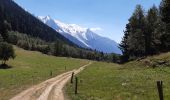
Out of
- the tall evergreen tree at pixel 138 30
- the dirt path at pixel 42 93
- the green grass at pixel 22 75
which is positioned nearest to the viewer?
the dirt path at pixel 42 93

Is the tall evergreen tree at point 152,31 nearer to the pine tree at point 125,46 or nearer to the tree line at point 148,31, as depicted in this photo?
the tree line at point 148,31

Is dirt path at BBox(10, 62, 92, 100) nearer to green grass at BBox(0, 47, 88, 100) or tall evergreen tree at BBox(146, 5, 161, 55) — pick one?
green grass at BBox(0, 47, 88, 100)

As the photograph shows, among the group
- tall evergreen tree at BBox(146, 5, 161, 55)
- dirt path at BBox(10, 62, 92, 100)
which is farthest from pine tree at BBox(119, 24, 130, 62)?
dirt path at BBox(10, 62, 92, 100)

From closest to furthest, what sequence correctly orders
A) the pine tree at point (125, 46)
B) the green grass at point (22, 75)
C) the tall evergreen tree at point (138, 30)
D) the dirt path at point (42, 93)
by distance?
the dirt path at point (42, 93), the green grass at point (22, 75), the tall evergreen tree at point (138, 30), the pine tree at point (125, 46)

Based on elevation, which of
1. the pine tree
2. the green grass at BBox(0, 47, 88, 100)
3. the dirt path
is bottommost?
the dirt path

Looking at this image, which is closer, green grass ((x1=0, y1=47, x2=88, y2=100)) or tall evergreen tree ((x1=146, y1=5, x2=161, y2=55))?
green grass ((x1=0, y1=47, x2=88, y2=100))

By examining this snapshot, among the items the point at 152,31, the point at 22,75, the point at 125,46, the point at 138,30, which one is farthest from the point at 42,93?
the point at 125,46

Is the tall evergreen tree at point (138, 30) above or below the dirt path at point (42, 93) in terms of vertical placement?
above

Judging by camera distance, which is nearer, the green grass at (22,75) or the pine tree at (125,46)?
the green grass at (22,75)

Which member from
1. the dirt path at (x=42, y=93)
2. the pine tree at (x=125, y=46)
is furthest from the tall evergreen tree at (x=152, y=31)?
the dirt path at (x=42, y=93)

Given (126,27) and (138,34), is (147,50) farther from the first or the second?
(126,27)

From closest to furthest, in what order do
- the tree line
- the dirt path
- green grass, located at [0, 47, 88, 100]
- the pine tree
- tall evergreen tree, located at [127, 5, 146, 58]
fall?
the dirt path → green grass, located at [0, 47, 88, 100] → the tree line → tall evergreen tree, located at [127, 5, 146, 58] → the pine tree

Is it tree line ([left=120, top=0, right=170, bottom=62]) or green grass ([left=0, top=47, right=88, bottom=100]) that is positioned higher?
tree line ([left=120, top=0, right=170, bottom=62])

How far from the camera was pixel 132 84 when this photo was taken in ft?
132
